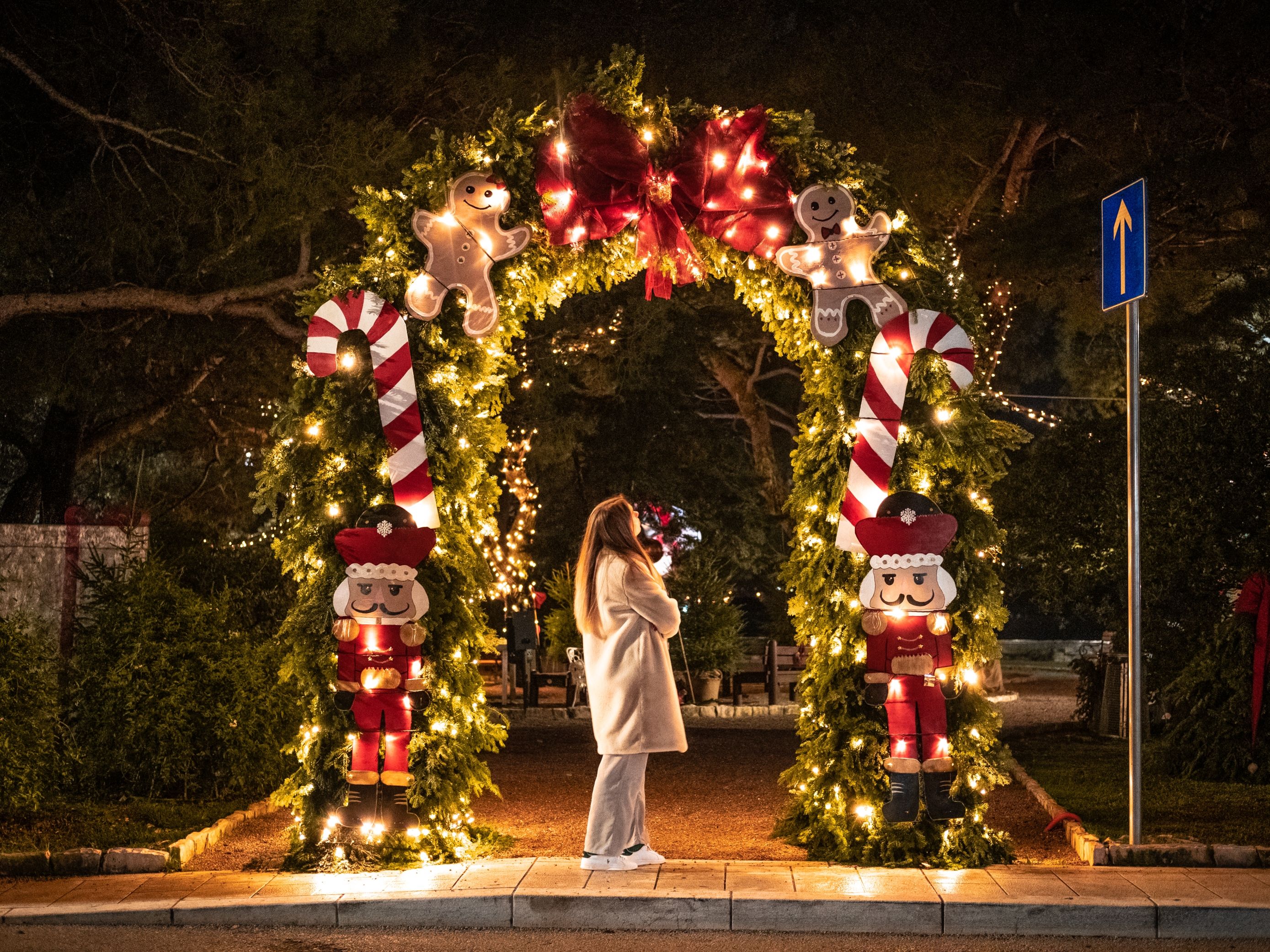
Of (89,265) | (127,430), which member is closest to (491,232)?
(89,265)

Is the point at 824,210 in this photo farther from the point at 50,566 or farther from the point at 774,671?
the point at 774,671

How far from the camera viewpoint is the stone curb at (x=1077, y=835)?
7895mm

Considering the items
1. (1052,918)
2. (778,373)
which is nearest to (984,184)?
(778,373)

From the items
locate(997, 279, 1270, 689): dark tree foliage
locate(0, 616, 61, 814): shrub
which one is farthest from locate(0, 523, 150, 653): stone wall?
locate(997, 279, 1270, 689): dark tree foliage

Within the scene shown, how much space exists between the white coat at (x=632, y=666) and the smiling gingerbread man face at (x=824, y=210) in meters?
2.37

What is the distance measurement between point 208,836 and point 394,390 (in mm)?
3242

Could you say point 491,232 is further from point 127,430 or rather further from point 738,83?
point 127,430

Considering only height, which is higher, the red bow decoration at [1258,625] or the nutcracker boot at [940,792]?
the red bow decoration at [1258,625]

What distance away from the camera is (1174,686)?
11.6 m

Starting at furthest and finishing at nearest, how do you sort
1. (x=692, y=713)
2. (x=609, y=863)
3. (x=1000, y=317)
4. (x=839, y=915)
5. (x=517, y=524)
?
1. (x=517, y=524)
2. (x=1000, y=317)
3. (x=692, y=713)
4. (x=609, y=863)
5. (x=839, y=915)

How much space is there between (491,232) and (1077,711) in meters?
10.5

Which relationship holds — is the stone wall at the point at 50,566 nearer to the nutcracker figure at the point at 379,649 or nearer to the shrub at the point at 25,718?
the shrub at the point at 25,718

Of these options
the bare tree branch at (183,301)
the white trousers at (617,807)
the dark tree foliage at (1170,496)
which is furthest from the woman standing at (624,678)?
the bare tree branch at (183,301)

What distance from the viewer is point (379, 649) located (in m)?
7.97
